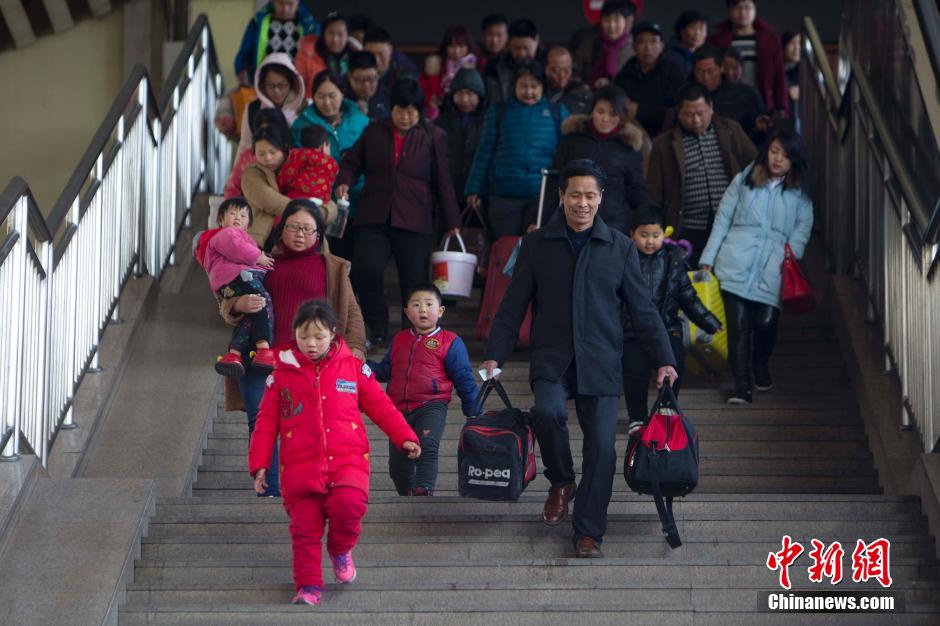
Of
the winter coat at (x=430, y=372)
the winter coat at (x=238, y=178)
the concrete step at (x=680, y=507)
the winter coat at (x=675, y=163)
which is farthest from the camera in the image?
the winter coat at (x=675, y=163)

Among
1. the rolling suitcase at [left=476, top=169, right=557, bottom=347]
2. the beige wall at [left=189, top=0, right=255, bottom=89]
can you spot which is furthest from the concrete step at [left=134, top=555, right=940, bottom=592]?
the beige wall at [left=189, top=0, right=255, bottom=89]

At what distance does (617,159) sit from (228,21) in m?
6.39

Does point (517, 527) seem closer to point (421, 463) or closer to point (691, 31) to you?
point (421, 463)

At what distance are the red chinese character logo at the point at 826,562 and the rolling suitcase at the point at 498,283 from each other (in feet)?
9.50

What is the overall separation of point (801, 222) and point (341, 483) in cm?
418

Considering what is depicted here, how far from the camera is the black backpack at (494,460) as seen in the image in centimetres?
743

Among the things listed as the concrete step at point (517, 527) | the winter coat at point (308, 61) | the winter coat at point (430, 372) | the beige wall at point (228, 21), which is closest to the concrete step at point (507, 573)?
the concrete step at point (517, 527)

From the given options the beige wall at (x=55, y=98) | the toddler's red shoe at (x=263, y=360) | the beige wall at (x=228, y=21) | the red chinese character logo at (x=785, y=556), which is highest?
the toddler's red shoe at (x=263, y=360)

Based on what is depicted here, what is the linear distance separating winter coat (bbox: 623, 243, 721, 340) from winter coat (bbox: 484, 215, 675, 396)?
4.30ft

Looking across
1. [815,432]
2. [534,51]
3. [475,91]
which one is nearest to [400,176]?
[475,91]

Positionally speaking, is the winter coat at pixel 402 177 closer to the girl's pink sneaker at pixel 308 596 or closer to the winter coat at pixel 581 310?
the winter coat at pixel 581 310

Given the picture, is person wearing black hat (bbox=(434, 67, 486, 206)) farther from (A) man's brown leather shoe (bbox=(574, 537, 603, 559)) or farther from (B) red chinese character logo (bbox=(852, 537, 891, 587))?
(B) red chinese character logo (bbox=(852, 537, 891, 587))

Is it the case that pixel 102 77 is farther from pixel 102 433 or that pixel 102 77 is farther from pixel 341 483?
pixel 341 483

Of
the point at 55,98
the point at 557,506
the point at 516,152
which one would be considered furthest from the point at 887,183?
the point at 55,98
